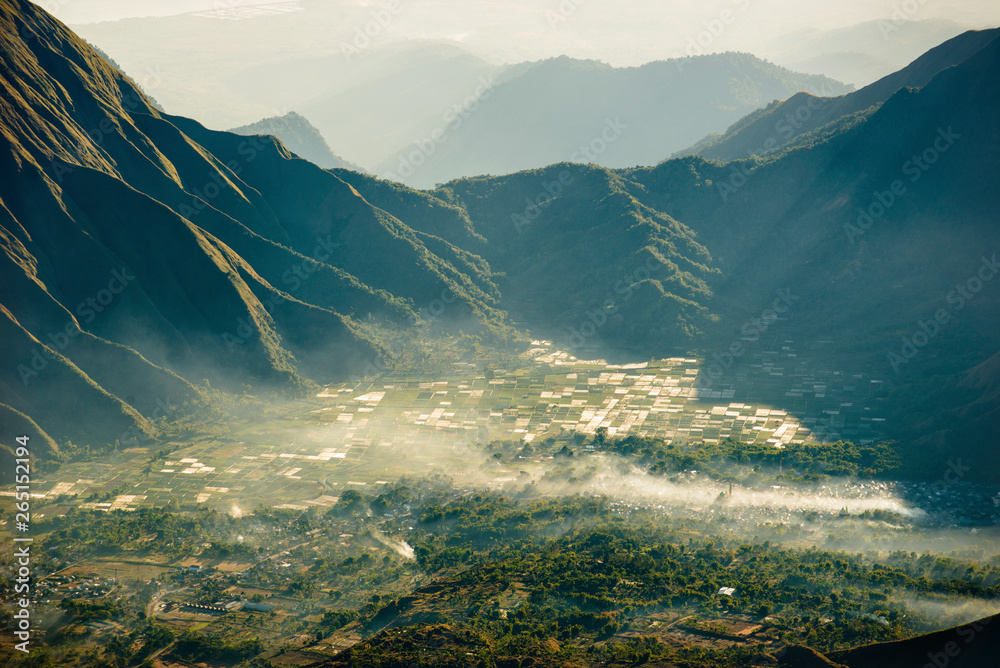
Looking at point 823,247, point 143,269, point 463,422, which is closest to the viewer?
point 463,422

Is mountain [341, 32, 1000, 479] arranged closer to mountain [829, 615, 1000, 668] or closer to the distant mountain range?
the distant mountain range

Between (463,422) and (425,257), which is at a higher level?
(425,257)

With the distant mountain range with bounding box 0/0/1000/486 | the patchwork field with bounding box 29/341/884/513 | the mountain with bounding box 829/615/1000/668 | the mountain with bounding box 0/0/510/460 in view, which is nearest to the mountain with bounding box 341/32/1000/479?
the distant mountain range with bounding box 0/0/1000/486

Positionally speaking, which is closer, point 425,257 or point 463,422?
point 463,422

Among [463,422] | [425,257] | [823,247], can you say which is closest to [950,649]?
[463,422]

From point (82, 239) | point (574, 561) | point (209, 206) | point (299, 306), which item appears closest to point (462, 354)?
point (299, 306)

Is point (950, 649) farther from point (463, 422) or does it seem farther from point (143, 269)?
point (143, 269)
